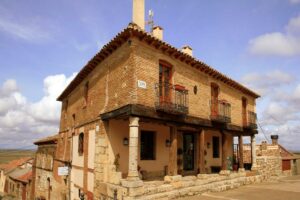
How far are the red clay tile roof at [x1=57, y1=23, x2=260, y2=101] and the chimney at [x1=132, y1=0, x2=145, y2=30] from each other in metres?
1.58

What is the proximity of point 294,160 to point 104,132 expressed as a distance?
21540 millimetres

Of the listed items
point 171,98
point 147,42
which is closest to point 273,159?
point 171,98

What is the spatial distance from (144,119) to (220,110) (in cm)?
653

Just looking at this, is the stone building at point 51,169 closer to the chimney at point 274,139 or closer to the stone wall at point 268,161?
the stone wall at point 268,161

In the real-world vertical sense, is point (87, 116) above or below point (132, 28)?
below

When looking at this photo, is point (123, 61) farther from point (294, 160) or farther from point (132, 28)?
point (294, 160)

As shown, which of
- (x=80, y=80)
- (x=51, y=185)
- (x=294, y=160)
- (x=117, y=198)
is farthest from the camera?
(x=294, y=160)

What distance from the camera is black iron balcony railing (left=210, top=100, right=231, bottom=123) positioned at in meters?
15.9

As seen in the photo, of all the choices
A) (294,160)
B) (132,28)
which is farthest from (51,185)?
(294,160)

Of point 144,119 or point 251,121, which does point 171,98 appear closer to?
point 144,119

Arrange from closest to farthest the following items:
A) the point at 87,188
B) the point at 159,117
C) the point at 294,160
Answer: the point at 159,117, the point at 87,188, the point at 294,160

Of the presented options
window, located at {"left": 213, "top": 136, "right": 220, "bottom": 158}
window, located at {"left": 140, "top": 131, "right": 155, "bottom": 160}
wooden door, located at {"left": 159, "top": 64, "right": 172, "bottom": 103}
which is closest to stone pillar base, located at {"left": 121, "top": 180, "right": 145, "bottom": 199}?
window, located at {"left": 140, "top": 131, "right": 155, "bottom": 160}

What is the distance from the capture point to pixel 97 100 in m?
14.5

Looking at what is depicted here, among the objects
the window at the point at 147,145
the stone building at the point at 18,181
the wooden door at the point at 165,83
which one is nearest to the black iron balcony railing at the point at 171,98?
the wooden door at the point at 165,83
